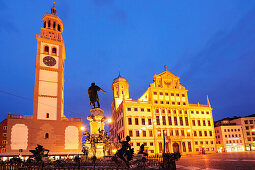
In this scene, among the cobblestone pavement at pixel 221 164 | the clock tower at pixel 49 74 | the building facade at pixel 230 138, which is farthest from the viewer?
the building facade at pixel 230 138

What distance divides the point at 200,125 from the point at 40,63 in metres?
47.0

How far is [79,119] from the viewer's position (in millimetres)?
45062

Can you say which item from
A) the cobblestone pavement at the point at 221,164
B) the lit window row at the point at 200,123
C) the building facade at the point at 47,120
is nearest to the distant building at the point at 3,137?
the building facade at the point at 47,120

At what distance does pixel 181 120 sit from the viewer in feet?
190

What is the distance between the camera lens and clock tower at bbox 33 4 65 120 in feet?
140

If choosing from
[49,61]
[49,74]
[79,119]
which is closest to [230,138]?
[79,119]

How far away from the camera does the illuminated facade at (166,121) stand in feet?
173

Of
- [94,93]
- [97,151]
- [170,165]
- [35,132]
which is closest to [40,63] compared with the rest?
[35,132]

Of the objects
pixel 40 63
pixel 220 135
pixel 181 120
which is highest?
pixel 40 63

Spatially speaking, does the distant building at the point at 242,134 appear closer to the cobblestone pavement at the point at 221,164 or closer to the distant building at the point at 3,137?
the cobblestone pavement at the point at 221,164

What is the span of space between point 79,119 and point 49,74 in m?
12.2

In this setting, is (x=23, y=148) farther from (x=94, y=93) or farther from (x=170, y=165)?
(x=170, y=165)

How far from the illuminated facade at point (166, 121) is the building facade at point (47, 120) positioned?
15311 millimetres

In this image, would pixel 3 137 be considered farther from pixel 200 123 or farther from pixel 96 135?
pixel 200 123
